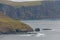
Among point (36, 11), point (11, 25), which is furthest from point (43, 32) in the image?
point (11, 25)

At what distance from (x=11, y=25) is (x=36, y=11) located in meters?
0.38

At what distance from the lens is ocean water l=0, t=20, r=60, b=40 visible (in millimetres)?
2539

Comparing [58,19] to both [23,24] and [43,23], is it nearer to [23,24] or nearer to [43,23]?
[43,23]

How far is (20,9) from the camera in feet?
8.39

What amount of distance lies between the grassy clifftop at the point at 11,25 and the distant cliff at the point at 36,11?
7 centimetres

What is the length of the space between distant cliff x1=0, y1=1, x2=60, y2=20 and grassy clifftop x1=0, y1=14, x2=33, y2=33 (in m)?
0.07

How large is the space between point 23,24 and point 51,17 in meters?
0.39

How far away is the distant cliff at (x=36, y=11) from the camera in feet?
8.33

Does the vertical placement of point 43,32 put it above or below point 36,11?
below

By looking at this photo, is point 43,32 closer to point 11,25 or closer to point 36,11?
point 36,11

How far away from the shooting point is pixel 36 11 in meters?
2.56

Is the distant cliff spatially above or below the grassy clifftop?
above

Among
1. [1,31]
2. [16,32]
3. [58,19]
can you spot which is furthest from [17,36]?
[58,19]

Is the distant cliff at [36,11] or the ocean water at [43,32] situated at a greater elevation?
the distant cliff at [36,11]
